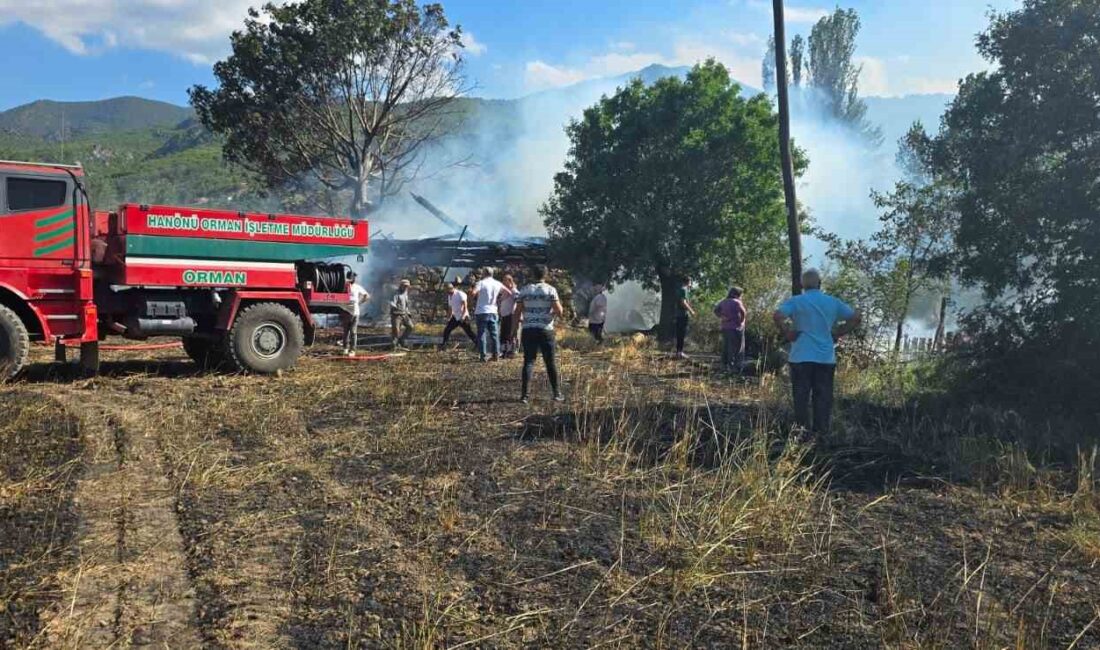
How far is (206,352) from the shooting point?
11.6 m

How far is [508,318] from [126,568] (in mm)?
10655

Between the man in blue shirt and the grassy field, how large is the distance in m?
0.41

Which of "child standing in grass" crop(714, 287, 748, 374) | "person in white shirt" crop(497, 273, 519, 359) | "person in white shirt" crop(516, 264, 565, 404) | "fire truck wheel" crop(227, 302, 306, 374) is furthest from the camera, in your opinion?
"person in white shirt" crop(497, 273, 519, 359)

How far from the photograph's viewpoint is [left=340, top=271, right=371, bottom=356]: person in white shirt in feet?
39.7

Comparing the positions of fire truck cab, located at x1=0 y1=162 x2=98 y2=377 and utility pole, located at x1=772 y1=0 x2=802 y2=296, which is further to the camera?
utility pole, located at x1=772 y1=0 x2=802 y2=296

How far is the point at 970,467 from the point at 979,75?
6.38m

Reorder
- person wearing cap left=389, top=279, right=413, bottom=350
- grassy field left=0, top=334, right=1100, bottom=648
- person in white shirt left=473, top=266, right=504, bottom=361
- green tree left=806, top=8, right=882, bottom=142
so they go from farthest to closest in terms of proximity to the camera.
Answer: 1. green tree left=806, top=8, right=882, bottom=142
2. person wearing cap left=389, top=279, right=413, bottom=350
3. person in white shirt left=473, top=266, right=504, bottom=361
4. grassy field left=0, top=334, right=1100, bottom=648

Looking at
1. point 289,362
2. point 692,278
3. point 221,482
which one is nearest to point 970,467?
point 221,482

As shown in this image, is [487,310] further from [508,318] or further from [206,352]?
[206,352]

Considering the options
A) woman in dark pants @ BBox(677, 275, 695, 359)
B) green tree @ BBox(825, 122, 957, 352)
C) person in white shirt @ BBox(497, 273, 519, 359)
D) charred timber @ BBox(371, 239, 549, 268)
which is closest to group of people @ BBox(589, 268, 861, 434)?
person in white shirt @ BBox(497, 273, 519, 359)

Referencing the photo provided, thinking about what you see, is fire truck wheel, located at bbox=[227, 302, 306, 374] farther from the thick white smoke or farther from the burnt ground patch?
the thick white smoke

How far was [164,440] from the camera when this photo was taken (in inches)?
255

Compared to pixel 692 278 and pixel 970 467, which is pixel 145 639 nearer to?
pixel 970 467

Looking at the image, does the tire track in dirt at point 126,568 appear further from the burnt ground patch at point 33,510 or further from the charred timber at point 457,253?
the charred timber at point 457,253
